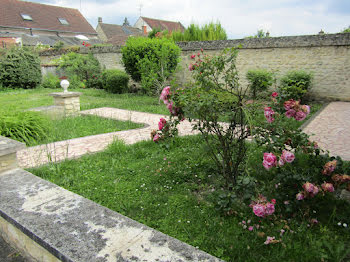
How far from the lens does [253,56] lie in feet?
34.9

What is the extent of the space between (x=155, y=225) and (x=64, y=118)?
5.71 m

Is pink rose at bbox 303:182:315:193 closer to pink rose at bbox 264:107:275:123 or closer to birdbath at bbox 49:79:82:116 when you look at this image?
pink rose at bbox 264:107:275:123

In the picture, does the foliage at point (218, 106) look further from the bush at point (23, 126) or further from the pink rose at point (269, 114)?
the bush at point (23, 126)

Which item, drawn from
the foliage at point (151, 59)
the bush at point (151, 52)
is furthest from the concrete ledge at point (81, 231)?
the bush at point (151, 52)

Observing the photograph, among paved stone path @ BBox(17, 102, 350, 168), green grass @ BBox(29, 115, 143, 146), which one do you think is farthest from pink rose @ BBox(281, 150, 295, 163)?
green grass @ BBox(29, 115, 143, 146)

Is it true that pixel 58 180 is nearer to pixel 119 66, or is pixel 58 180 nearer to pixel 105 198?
pixel 105 198

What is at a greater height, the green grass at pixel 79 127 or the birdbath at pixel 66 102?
the birdbath at pixel 66 102

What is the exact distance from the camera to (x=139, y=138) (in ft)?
17.6

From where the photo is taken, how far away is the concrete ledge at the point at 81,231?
1.58 meters

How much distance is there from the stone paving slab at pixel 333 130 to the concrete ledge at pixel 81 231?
3.55 m

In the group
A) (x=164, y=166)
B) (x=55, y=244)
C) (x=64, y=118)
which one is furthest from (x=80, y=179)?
(x=64, y=118)

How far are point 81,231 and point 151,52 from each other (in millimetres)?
9885

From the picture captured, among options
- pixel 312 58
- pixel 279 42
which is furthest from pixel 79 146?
pixel 312 58

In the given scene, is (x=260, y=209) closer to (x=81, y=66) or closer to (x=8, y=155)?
(x=8, y=155)
